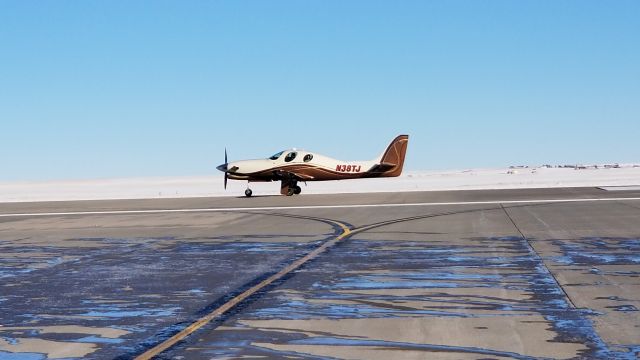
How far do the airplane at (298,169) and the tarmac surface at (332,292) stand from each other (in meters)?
29.6

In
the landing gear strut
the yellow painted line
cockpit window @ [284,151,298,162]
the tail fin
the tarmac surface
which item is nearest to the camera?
the yellow painted line

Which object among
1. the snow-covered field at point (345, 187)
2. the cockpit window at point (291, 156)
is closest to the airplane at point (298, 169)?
the cockpit window at point (291, 156)

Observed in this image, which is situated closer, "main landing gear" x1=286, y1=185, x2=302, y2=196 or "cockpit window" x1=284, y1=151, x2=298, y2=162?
"cockpit window" x1=284, y1=151, x2=298, y2=162

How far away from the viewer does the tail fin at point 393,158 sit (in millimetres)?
58237

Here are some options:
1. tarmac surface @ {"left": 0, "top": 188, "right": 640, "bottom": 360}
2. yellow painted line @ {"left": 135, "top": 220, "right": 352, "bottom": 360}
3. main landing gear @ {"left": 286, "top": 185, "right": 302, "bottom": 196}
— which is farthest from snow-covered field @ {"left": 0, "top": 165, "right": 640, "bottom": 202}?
yellow painted line @ {"left": 135, "top": 220, "right": 352, "bottom": 360}

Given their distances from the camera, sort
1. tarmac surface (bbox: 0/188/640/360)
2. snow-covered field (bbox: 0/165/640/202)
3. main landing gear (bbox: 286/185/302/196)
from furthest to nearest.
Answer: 1. snow-covered field (bbox: 0/165/640/202)
2. main landing gear (bbox: 286/185/302/196)
3. tarmac surface (bbox: 0/188/640/360)

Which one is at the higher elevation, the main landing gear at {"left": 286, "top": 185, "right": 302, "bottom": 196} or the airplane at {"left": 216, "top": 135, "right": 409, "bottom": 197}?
the airplane at {"left": 216, "top": 135, "right": 409, "bottom": 197}

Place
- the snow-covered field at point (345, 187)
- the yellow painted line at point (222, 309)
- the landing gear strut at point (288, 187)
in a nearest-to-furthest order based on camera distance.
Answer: the yellow painted line at point (222, 309) < the landing gear strut at point (288, 187) < the snow-covered field at point (345, 187)

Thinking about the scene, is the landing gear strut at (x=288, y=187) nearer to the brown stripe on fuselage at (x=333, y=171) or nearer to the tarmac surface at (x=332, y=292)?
the brown stripe on fuselage at (x=333, y=171)

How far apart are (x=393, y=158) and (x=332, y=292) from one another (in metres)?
46.8

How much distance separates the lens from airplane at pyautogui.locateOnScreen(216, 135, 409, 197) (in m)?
56.4

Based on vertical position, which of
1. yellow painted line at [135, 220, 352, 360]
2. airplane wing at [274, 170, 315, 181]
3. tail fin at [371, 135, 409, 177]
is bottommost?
yellow painted line at [135, 220, 352, 360]

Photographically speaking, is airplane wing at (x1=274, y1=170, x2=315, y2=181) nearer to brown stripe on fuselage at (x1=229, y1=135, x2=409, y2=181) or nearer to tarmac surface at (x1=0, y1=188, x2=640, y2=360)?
brown stripe on fuselage at (x1=229, y1=135, x2=409, y2=181)

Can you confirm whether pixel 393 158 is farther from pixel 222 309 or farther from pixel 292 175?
pixel 222 309
